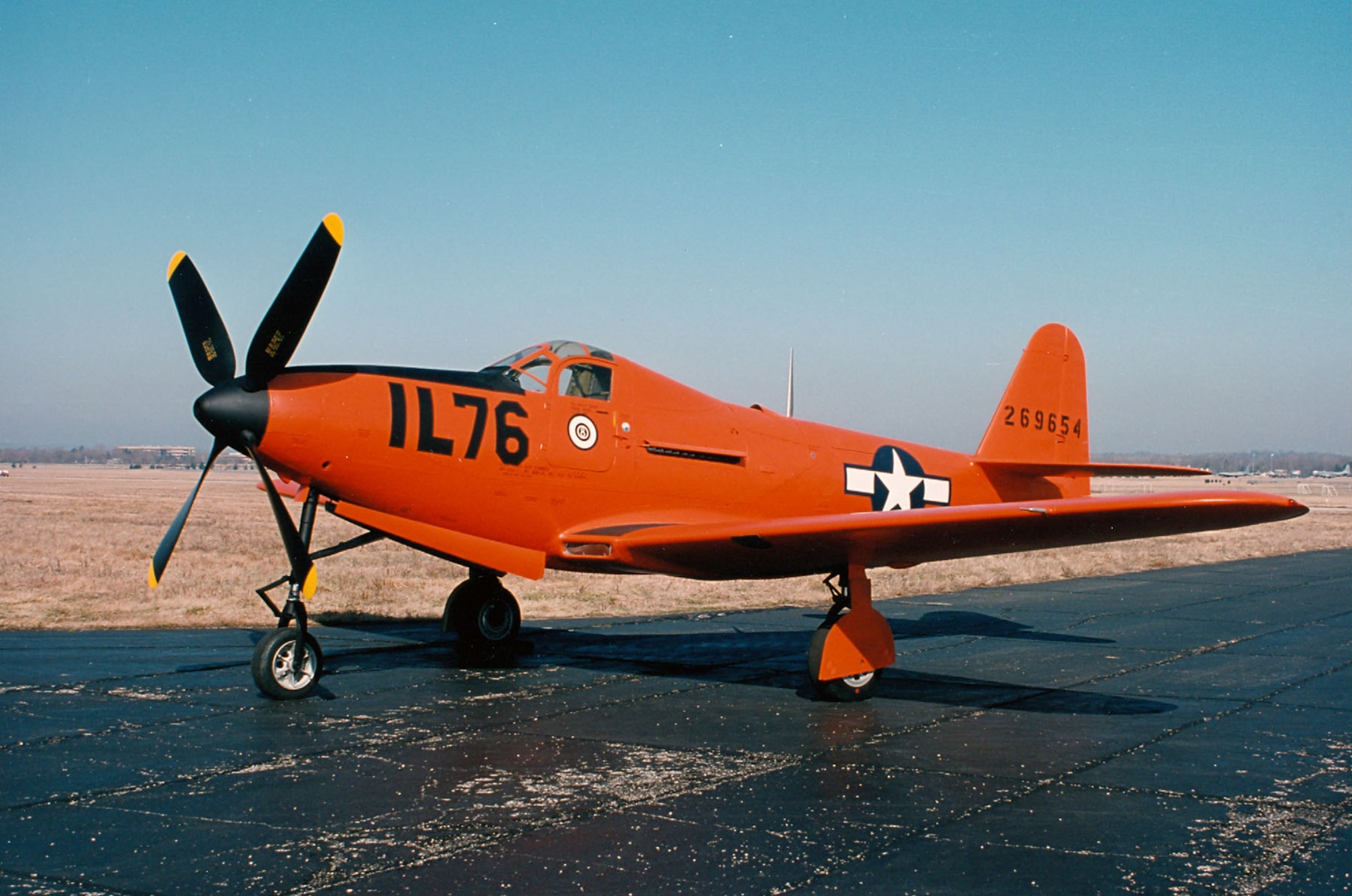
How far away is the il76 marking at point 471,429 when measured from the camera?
9.50 meters

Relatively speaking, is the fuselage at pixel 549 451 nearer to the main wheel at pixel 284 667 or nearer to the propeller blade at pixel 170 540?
the propeller blade at pixel 170 540

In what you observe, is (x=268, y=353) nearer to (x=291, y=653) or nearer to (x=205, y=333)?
(x=205, y=333)

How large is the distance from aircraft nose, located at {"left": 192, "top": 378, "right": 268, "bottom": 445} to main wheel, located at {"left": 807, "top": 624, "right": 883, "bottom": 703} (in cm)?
499

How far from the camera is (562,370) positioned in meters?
10.4

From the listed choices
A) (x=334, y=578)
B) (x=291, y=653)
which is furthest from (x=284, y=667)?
(x=334, y=578)

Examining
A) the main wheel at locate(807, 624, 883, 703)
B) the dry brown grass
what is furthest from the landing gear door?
the dry brown grass

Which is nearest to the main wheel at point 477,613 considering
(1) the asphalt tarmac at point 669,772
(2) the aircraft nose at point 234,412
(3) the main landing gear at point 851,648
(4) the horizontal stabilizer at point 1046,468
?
(1) the asphalt tarmac at point 669,772

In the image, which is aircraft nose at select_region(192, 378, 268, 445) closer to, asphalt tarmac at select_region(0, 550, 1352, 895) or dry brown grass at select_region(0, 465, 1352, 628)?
asphalt tarmac at select_region(0, 550, 1352, 895)

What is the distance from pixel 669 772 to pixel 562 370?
4.56 metres

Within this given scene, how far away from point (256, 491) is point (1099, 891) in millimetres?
89431

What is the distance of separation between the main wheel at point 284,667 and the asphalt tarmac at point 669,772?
0.19 metres

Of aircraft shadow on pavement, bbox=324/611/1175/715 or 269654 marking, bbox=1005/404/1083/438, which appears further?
269654 marking, bbox=1005/404/1083/438

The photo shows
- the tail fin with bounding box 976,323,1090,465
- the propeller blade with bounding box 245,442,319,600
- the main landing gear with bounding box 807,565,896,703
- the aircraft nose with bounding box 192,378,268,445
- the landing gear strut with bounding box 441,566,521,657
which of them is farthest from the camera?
the tail fin with bounding box 976,323,1090,465

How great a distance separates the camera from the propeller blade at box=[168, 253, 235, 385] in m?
9.54
